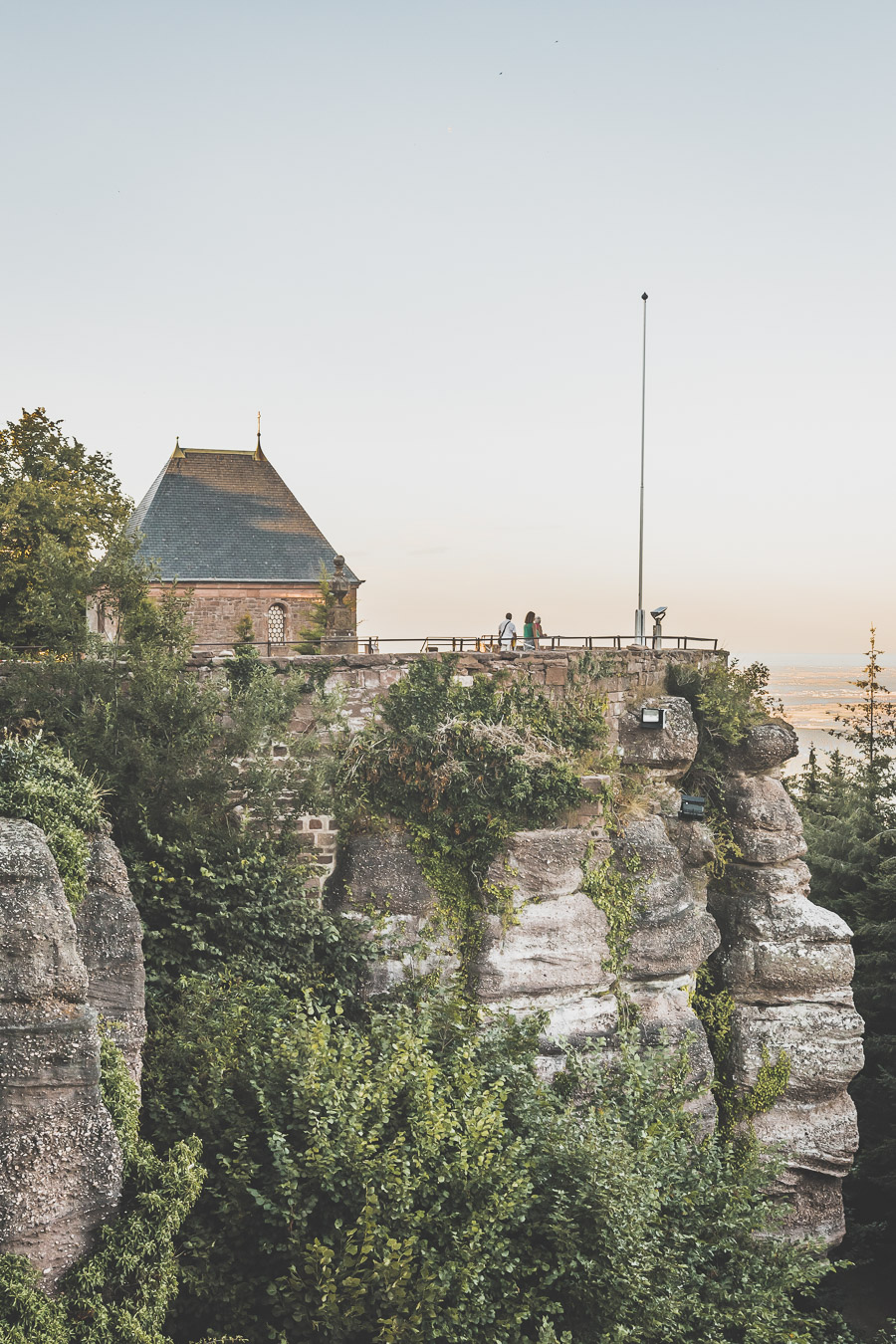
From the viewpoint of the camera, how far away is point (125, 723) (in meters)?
12.4

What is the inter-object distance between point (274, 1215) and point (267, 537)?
2216 cm

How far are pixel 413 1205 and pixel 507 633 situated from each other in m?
10.9

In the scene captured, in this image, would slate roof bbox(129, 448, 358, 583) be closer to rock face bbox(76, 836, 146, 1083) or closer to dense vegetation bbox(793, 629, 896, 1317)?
dense vegetation bbox(793, 629, 896, 1317)

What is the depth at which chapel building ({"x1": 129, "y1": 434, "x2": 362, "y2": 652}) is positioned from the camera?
26.9 m

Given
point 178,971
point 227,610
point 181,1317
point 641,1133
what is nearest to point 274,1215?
point 181,1317

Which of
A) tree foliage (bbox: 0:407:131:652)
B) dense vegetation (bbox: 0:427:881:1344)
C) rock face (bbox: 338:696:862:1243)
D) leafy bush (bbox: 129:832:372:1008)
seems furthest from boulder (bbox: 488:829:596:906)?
tree foliage (bbox: 0:407:131:652)

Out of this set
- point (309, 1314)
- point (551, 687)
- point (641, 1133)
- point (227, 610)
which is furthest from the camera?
point (227, 610)

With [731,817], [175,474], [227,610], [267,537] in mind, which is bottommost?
[731,817]

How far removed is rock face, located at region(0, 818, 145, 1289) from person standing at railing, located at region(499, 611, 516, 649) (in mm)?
10315

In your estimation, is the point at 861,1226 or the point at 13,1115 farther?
the point at 861,1226

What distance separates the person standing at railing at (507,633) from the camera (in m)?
17.1

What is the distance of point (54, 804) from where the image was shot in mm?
9094

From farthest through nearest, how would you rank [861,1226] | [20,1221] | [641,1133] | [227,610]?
1. [227,610]
2. [861,1226]
3. [641,1133]
4. [20,1221]

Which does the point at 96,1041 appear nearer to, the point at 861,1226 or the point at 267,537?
the point at 861,1226
